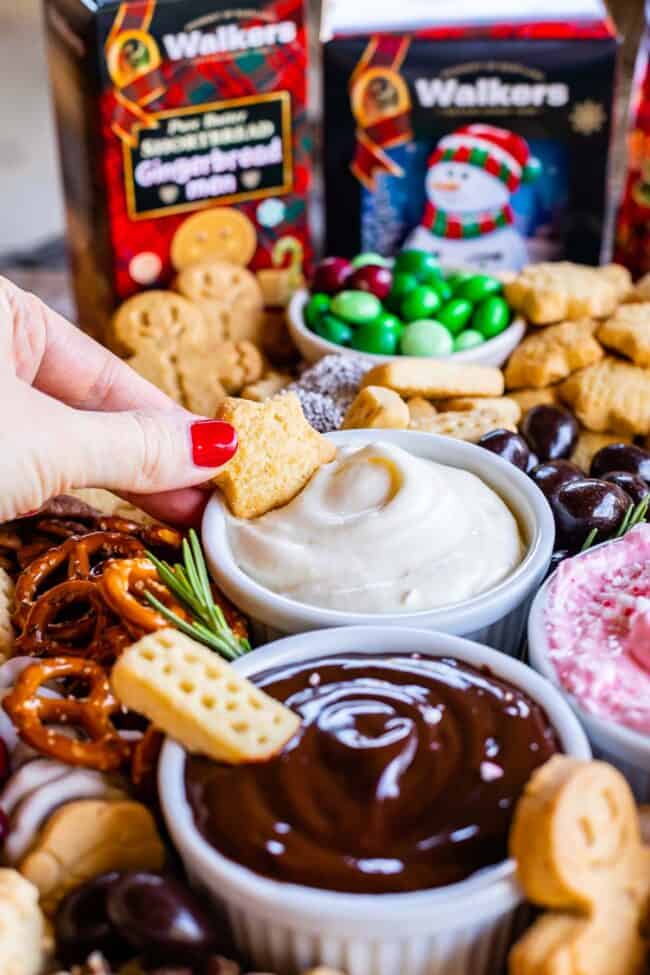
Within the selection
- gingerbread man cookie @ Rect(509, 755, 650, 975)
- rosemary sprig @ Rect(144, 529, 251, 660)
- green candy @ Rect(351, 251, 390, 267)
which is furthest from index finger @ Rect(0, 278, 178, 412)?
gingerbread man cookie @ Rect(509, 755, 650, 975)

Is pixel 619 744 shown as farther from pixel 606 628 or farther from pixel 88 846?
pixel 88 846

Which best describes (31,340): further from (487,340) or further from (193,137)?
(487,340)

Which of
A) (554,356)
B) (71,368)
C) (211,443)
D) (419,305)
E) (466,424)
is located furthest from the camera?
(419,305)

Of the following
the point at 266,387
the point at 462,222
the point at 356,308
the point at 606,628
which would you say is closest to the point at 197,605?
the point at 606,628

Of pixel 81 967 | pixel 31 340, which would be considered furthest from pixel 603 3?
pixel 81 967

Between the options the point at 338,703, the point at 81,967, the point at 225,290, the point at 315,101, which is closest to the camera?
the point at 81,967

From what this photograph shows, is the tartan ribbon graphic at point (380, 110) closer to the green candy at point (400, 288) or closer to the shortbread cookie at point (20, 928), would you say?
the green candy at point (400, 288)

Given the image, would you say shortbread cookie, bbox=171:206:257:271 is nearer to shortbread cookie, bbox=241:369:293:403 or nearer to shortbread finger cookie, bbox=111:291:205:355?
shortbread finger cookie, bbox=111:291:205:355
